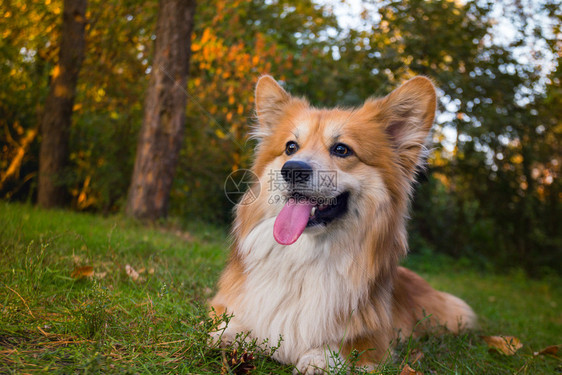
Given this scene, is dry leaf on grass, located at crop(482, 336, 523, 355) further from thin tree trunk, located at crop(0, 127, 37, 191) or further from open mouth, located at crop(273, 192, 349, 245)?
thin tree trunk, located at crop(0, 127, 37, 191)

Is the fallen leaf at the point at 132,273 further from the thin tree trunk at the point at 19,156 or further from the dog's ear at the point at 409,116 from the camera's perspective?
the thin tree trunk at the point at 19,156

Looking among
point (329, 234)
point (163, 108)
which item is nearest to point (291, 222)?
point (329, 234)

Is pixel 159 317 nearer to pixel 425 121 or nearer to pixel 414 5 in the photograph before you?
pixel 425 121

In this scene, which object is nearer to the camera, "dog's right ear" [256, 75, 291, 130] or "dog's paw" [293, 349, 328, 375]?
"dog's paw" [293, 349, 328, 375]

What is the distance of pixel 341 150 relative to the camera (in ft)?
8.82

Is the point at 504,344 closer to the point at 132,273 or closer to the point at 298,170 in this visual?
the point at 298,170

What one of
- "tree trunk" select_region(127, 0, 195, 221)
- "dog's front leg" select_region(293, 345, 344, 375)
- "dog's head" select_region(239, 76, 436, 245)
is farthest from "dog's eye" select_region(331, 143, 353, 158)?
"tree trunk" select_region(127, 0, 195, 221)

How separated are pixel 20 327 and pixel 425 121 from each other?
8.30 ft

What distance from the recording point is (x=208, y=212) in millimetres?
8156

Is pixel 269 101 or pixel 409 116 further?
pixel 269 101

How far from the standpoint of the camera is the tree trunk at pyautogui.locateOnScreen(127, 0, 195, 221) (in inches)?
232

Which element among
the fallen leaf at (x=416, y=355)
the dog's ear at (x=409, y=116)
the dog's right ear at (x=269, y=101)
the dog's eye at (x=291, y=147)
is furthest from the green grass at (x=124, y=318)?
the dog's right ear at (x=269, y=101)

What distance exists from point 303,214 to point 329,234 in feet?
0.65

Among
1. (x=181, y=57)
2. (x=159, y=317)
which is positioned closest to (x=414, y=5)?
(x=181, y=57)
